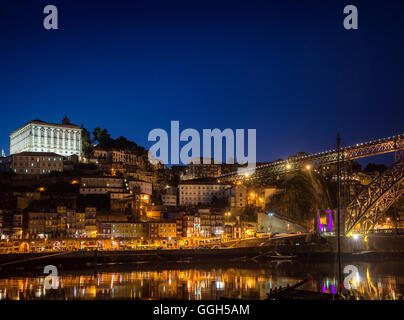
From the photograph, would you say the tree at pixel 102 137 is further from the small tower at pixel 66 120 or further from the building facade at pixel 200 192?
the building facade at pixel 200 192

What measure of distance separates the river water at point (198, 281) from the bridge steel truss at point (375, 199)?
392 cm

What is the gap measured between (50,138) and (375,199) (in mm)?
43358

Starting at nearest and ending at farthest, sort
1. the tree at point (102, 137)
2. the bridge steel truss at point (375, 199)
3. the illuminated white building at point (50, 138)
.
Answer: the bridge steel truss at point (375, 199)
the illuminated white building at point (50, 138)
the tree at point (102, 137)

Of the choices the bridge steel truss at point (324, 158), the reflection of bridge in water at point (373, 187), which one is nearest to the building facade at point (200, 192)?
the bridge steel truss at point (324, 158)

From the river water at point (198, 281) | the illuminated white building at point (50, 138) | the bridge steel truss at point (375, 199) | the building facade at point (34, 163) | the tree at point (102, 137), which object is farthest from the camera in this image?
the tree at point (102, 137)

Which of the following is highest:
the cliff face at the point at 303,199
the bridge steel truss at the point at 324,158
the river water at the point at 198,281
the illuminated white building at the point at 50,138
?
the illuminated white building at the point at 50,138

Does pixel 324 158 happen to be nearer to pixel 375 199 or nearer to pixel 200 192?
pixel 375 199

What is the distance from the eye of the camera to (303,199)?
149ft

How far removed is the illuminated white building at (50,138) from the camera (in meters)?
61.9

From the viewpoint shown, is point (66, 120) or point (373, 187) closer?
point (373, 187)

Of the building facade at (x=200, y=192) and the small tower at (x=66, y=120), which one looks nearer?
the building facade at (x=200, y=192)

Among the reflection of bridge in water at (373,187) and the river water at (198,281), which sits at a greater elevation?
the reflection of bridge in water at (373,187)

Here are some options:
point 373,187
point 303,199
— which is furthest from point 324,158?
point 373,187
